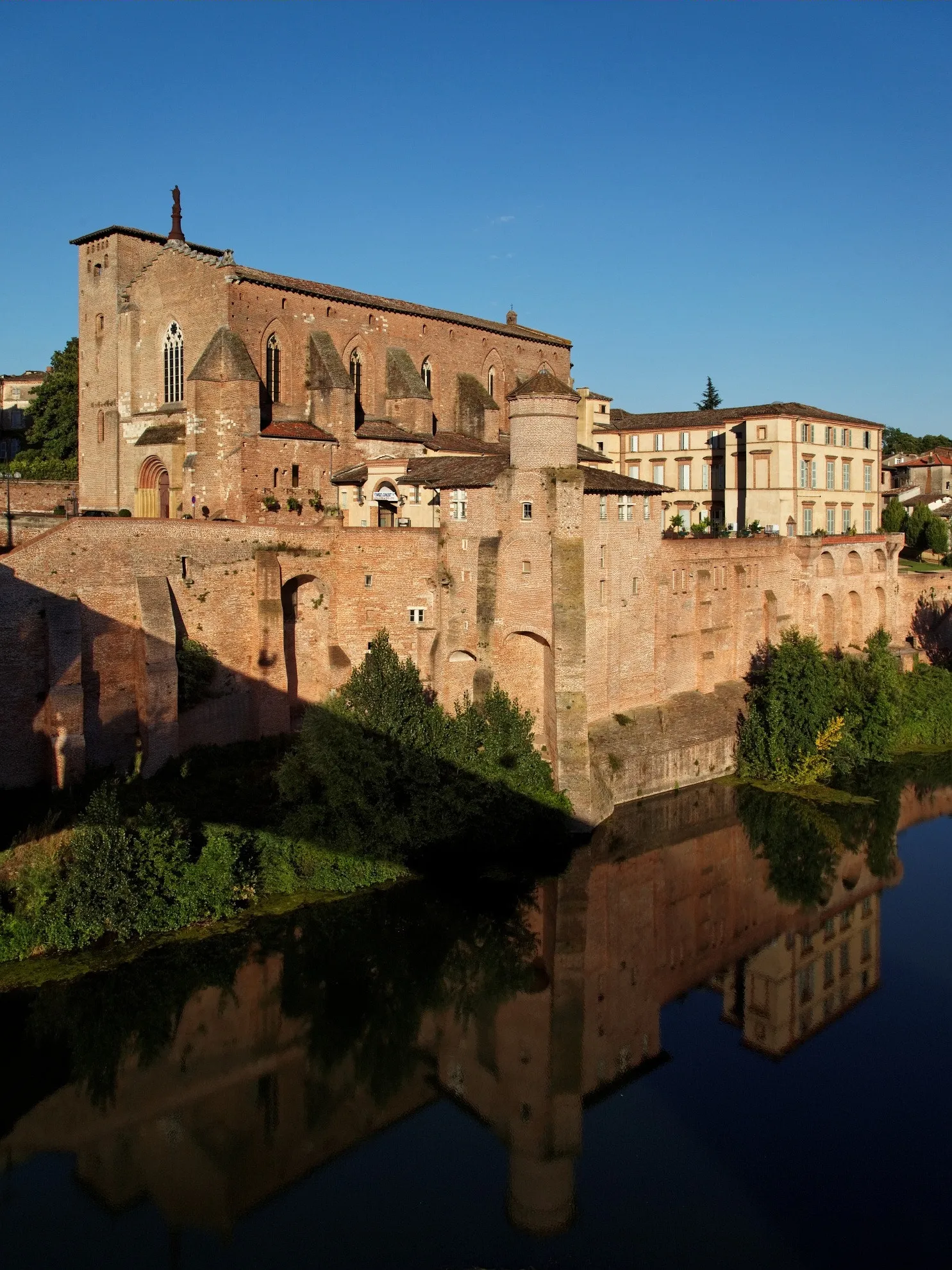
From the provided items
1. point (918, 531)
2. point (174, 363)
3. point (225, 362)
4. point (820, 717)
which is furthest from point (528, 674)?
point (918, 531)

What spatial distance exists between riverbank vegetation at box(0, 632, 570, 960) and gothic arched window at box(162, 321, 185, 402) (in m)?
10.0

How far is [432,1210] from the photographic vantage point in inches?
515

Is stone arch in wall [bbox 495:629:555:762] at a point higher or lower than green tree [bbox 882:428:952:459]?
lower

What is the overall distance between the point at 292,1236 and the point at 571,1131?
4102 mm

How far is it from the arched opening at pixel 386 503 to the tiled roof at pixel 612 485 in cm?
630

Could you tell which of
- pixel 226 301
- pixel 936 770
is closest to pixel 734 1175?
pixel 936 770

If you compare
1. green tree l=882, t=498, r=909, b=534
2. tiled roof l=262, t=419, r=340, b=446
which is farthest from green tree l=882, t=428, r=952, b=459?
tiled roof l=262, t=419, r=340, b=446

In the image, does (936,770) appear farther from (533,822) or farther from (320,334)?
(320,334)

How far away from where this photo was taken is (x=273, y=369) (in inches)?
1193

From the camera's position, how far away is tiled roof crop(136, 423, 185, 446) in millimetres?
28672

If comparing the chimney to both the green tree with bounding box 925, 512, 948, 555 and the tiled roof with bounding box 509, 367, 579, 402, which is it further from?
the green tree with bounding box 925, 512, 948, 555

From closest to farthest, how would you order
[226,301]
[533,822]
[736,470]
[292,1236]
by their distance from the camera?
[292,1236]
[533,822]
[226,301]
[736,470]

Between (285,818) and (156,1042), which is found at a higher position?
(285,818)

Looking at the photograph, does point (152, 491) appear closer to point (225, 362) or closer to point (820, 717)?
point (225, 362)
